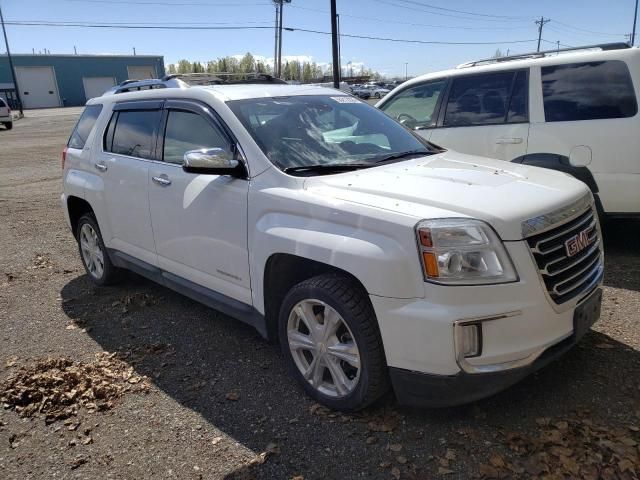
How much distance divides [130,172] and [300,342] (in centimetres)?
220

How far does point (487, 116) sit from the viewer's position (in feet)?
19.0

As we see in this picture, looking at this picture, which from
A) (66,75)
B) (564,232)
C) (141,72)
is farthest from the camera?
(141,72)

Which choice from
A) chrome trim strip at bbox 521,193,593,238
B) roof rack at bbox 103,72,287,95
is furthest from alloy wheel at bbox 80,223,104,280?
chrome trim strip at bbox 521,193,593,238

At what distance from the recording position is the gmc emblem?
281 centimetres

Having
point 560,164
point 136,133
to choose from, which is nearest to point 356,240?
point 136,133

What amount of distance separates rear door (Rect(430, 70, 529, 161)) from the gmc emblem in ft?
8.73

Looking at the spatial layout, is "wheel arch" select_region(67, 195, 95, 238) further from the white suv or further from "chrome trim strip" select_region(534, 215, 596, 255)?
"chrome trim strip" select_region(534, 215, 596, 255)

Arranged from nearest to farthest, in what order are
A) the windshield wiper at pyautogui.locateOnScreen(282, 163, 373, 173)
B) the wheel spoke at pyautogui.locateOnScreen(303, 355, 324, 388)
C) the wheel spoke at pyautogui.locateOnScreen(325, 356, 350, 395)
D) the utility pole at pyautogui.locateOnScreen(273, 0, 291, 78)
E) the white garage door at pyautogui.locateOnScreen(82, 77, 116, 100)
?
the wheel spoke at pyautogui.locateOnScreen(325, 356, 350, 395) → the wheel spoke at pyautogui.locateOnScreen(303, 355, 324, 388) → the windshield wiper at pyautogui.locateOnScreen(282, 163, 373, 173) → the utility pole at pyautogui.locateOnScreen(273, 0, 291, 78) → the white garage door at pyautogui.locateOnScreen(82, 77, 116, 100)

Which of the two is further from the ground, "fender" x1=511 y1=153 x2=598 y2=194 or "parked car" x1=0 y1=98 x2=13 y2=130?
"fender" x1=511 y1=153 x2=598 y2=194

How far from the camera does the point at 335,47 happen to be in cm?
2231

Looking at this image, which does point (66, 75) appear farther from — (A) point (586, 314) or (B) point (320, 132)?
(A) point (586, 314)

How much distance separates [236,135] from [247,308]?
1.11 metres

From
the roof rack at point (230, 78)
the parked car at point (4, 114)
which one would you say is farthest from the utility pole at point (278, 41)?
the roof rack at point (230, 78)

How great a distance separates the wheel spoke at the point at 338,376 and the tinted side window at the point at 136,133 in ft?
7.49
